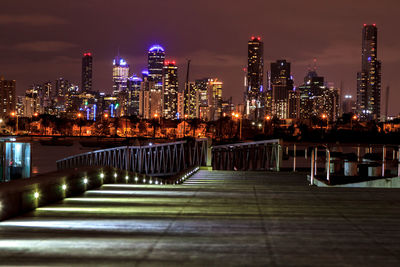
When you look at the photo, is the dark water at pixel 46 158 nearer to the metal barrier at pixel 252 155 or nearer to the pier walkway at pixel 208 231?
the metal barrier at pixel 252 155

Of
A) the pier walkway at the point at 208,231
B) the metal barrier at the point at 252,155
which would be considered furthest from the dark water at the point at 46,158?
the pier walkway at the point at 208,231

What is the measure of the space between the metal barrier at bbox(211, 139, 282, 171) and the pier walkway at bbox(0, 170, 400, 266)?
16489mm

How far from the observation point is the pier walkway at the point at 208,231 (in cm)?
620

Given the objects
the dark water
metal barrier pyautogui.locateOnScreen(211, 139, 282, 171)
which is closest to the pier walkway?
metal barrier pyautogui.locateOnScreen(211, 139, 282, 171)

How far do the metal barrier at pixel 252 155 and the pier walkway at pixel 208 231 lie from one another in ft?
54.1

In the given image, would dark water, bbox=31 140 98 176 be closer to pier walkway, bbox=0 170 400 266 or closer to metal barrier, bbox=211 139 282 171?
metal barrier, bbox=211 139 282 171

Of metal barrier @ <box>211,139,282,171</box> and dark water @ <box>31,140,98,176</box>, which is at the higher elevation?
metal barrier @ <box>211,139,282,171</box>

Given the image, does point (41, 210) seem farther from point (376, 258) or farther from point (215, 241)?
point (376, 258)

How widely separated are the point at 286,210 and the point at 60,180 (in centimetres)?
456

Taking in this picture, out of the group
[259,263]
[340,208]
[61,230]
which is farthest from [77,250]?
[340,208]

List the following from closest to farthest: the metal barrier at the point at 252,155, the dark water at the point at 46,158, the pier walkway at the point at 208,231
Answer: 1. the pier walkway at the point at 208,231
2. the metal barrier at the point at 252,155
3. the dark water at the point at 46,158

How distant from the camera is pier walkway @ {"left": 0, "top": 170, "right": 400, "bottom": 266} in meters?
6.20

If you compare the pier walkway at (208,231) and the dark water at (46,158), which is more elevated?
the pier walkway at (208,231)

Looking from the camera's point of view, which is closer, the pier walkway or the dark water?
the pier walkway
